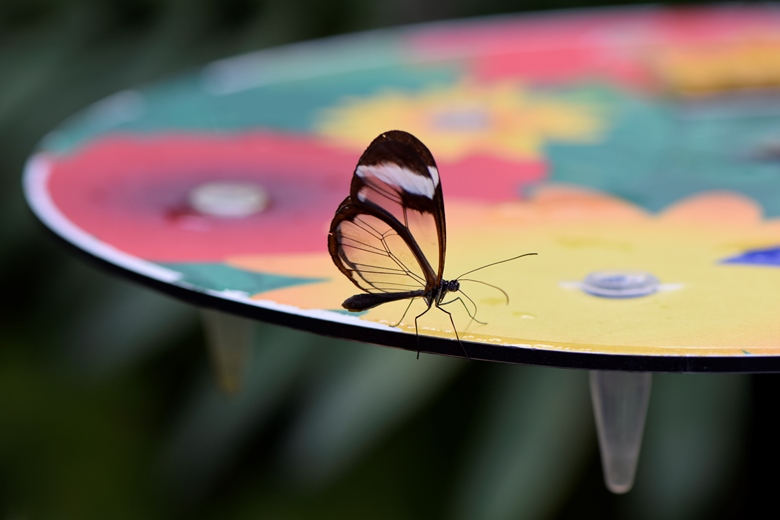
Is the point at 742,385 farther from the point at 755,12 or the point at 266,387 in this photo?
the point at 266,387

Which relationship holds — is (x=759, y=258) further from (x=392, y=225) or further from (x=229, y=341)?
(x=229, y=341)

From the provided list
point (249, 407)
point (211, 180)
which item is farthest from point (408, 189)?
point (249, 407)

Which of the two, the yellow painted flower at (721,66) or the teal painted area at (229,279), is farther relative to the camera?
the yellow painted flower at (721,66)

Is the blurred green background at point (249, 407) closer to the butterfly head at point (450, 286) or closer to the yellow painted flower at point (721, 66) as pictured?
the yellow painted flower at point (721, 66)

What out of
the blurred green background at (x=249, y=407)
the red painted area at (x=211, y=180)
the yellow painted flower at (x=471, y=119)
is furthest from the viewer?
the blurred green background at (x=249, y=407)

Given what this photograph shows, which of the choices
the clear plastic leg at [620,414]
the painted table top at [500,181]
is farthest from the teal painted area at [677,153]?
the clear plastic leg at [620,414]

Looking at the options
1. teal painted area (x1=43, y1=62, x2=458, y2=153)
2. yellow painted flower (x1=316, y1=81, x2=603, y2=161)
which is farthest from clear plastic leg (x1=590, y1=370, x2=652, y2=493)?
teal painted area (x1=43, y1=62, x2=458, y2=153)
